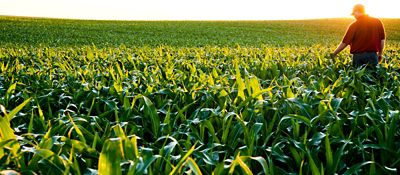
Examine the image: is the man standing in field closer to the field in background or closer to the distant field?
the field in background

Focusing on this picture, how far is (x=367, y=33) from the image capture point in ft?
24.1

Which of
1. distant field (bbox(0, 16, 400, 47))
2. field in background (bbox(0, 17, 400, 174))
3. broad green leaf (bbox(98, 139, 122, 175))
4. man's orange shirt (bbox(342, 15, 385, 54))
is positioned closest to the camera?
broad green leaf (bbox(98, 139, 122, 175))

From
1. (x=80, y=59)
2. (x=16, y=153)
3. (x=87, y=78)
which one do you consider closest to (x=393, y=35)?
(x=80, y=59)

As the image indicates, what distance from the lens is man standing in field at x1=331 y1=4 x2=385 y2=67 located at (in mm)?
7344

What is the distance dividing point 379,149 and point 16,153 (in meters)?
2.44

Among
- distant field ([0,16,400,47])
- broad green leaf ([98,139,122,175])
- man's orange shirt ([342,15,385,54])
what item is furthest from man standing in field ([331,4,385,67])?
distant field ([0,16,400,47])

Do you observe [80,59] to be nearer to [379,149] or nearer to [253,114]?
[253,114]

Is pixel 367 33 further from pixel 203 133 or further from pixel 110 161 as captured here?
pixel 110 161

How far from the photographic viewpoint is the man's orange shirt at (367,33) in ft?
24.1

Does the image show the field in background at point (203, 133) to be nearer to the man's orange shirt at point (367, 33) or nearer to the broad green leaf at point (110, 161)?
the broad green leaf at point (110, 161)

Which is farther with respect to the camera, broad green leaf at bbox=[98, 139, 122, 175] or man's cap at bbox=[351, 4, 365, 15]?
man's cap at bbox=[351, 4, 365, 15]

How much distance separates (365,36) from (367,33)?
0.07 meters

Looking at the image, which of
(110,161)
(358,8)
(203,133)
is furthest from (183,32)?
(110,161)

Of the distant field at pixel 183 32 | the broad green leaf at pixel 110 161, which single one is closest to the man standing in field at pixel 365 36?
the broad green leaf at pixel 110 161
